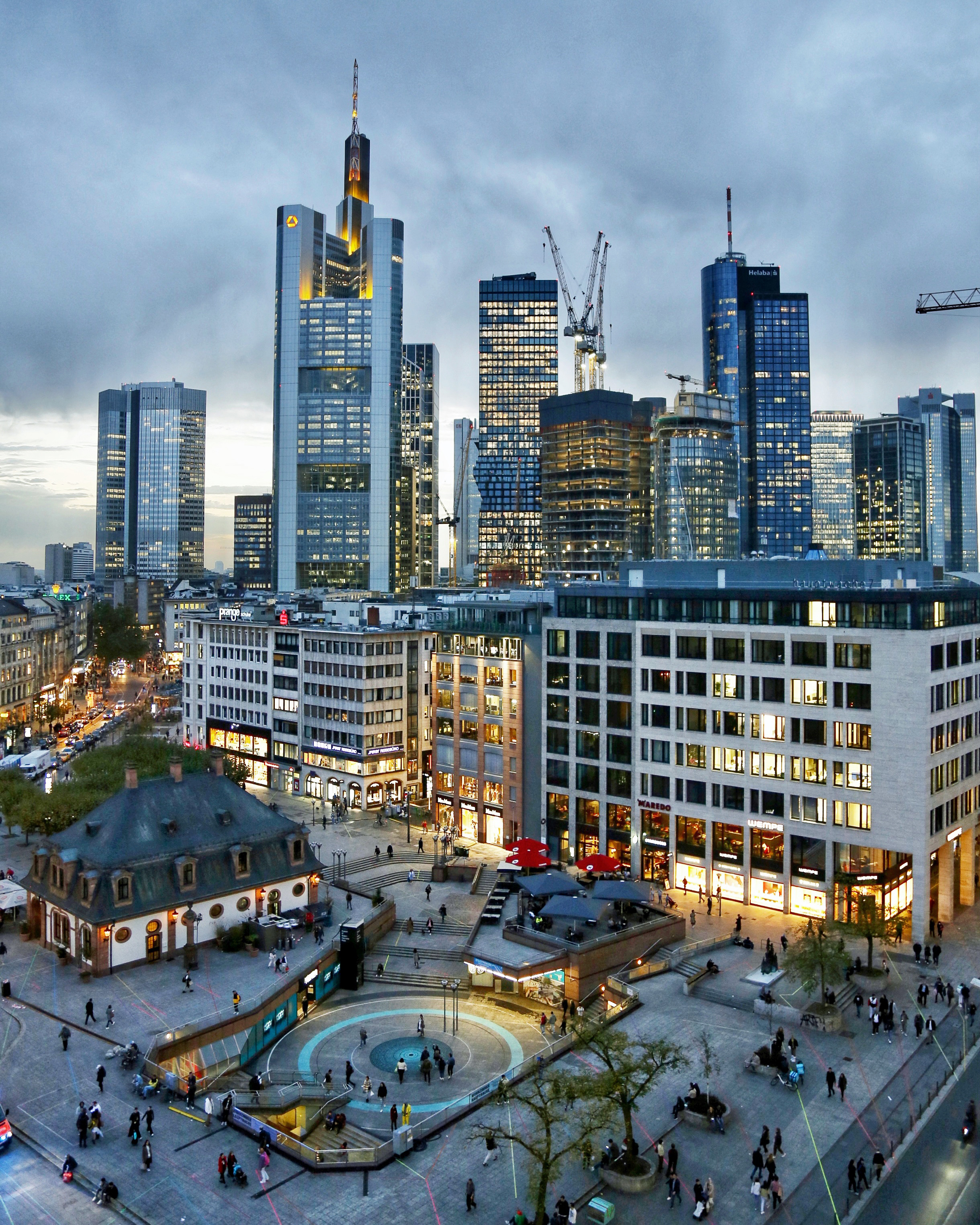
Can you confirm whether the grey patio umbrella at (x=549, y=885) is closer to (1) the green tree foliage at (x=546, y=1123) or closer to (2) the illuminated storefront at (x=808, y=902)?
(2) the illuminated storefront at (x=808, y=902)

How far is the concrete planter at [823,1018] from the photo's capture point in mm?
53531

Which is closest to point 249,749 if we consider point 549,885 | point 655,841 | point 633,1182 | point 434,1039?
point 655,841

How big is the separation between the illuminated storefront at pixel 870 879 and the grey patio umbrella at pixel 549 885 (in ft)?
62.6

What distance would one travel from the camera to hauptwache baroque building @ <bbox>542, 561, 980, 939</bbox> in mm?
68125

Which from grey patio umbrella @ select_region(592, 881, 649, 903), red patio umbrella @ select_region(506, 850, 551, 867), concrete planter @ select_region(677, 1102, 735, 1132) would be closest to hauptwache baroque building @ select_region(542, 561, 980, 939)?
red patio umbrella @ select_region(506, 850, 551, 867)

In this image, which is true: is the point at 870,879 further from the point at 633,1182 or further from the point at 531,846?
the point at 633,1182

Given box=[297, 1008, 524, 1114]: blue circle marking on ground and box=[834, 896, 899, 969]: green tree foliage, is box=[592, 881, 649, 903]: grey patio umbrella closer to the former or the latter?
box=[297, 1008, 524, 1114]: blue circle marking on ground

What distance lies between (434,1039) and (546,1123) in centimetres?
2053

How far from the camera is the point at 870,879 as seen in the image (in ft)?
221

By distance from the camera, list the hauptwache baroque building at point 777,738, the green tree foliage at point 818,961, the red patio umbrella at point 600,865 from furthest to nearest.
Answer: the red patio umbrella at point 600,865
the hauptwache baroque building at point 777,738
the green tree foliage at point 818,961

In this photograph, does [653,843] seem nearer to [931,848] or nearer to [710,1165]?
[931,848]

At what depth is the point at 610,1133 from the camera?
139 feet

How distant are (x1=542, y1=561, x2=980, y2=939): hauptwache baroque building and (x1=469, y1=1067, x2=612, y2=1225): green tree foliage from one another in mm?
32140

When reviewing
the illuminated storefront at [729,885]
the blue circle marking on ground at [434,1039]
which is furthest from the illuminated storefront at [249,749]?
the blue circle marking on ground at [434,1039]
